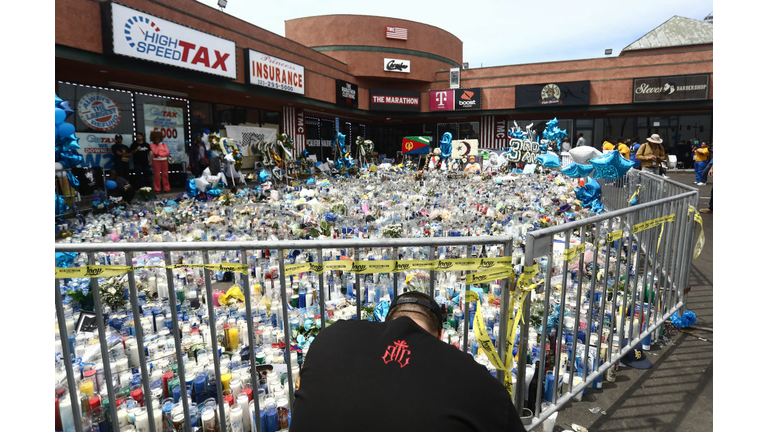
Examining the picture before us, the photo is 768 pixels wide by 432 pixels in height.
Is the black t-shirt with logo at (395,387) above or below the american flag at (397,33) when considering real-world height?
below

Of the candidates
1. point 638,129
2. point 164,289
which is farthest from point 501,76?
point 164,289

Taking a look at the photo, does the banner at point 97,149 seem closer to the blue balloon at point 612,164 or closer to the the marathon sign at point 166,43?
the the marathon sign at point 166,43

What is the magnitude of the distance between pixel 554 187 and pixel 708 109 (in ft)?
53.7

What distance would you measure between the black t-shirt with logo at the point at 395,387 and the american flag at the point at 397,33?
25441mm

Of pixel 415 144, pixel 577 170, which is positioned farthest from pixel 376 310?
pixel 415 144

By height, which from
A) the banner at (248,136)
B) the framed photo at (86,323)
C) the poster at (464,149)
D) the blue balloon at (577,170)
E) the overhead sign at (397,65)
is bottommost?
the framed photo at (86,323)

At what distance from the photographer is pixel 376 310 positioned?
313 centimetres

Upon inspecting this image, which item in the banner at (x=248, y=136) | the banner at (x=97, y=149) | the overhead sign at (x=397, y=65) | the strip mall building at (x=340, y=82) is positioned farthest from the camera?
the overhead sign at (x=397, y=65)

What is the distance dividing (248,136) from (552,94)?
15.8 meters

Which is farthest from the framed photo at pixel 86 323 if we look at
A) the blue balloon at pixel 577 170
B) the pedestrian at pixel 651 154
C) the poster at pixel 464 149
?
the poster at pixel 464 149

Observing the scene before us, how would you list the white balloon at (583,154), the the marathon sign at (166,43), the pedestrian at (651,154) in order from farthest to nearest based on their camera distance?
1. the the marathon sign at (166,43)
2. the pedestrian at (651,154)
3. the white balloon at (583,154)

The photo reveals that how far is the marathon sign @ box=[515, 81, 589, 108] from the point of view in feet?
69.6

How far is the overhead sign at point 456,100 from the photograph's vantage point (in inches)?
931

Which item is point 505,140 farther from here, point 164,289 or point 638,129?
point 164,289
